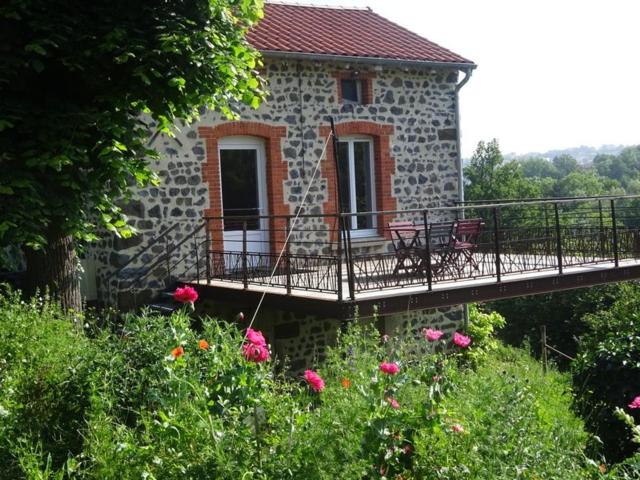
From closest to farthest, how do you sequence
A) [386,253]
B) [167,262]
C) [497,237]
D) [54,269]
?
[54,269] < [497,237] < [386,253] < [167,262]

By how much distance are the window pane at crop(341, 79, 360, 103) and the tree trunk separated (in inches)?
254

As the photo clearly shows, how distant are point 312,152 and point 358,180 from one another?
48.1 inches

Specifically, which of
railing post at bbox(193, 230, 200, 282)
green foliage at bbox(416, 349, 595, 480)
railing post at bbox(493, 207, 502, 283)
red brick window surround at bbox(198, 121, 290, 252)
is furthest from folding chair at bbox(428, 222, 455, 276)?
green foliage at bbox(416, 349, 595, 480)

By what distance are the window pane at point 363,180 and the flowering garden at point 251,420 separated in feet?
29.2

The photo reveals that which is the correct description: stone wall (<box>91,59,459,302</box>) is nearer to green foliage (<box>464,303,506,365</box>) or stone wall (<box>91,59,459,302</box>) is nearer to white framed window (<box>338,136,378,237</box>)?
white framed window (<box>338,136,378,237</box>)

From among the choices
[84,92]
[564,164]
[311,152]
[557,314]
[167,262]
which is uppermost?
[564,164]

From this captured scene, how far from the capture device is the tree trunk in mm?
8039

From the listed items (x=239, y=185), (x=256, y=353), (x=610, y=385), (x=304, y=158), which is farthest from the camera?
(x=304, y=158)

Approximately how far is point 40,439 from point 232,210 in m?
8.23

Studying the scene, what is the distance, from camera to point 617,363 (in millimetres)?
6328

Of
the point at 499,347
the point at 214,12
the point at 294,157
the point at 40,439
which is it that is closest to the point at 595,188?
the point at 499,347

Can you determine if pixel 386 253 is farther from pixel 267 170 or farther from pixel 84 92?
pixel 84 92

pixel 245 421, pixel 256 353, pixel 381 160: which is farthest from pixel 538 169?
pixel 245 421

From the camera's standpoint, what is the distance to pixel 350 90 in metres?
13.3
